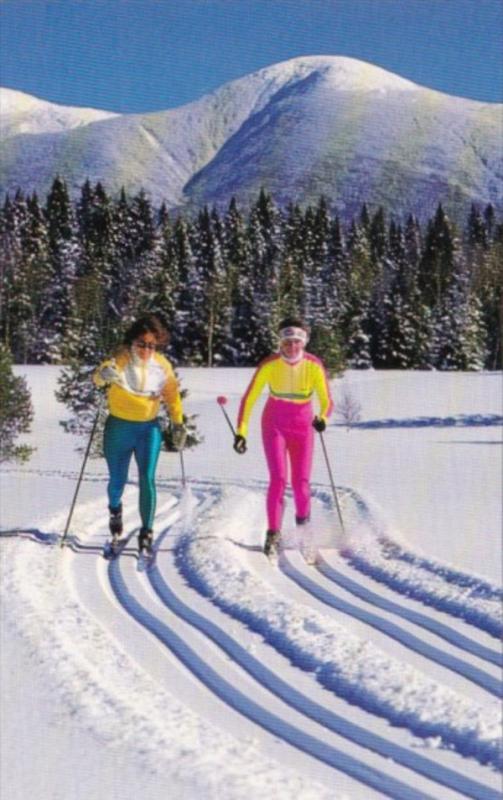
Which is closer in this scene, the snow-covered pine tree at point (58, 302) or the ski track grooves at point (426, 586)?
the ski track grooves at point (426, 586)

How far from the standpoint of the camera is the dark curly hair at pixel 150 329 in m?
3.64

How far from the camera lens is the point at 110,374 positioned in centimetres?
401

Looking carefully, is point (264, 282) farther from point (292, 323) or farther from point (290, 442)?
point (292, 323)

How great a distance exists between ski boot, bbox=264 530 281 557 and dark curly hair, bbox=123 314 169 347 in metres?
2.64

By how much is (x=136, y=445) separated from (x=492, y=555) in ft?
13.1

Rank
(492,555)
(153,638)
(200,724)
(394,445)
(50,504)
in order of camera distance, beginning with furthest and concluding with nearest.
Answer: (394,445), (50,504), (492,555), (153,638), (200,724)

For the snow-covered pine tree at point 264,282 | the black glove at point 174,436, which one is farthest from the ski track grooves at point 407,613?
the black glove at point 174,436

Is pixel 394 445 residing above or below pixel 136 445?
below

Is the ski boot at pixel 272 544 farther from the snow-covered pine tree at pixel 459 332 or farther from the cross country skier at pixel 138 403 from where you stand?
the snow-covered pine tree at pixel 459 332

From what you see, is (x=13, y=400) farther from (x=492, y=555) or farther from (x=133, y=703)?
(x=133, y=703)

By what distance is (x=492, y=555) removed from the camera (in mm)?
7500

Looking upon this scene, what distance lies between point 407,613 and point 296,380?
183 centimetres

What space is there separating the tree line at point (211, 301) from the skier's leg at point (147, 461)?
611 millimetres

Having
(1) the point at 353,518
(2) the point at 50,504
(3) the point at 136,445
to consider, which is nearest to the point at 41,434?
(2) the point at 50,504
